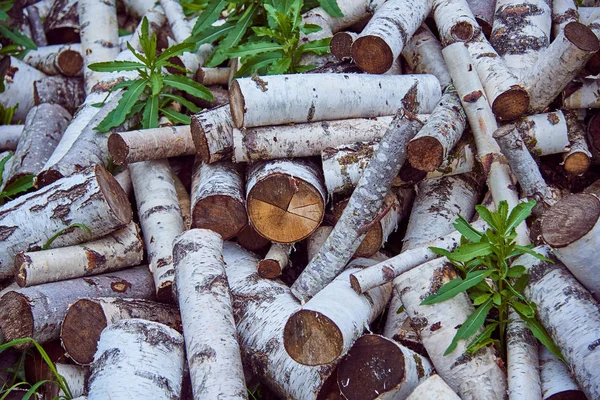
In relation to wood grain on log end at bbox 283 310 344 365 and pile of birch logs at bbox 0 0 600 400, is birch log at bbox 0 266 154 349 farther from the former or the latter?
wood grain on log end at bbox 283 310 344 365

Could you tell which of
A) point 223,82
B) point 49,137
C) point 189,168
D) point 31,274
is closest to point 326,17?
point 223,82

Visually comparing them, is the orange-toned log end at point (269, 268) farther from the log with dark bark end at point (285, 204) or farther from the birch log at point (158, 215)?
the birch log at point (158, 215)

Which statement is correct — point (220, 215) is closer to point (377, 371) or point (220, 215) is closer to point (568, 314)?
point (377, 371)

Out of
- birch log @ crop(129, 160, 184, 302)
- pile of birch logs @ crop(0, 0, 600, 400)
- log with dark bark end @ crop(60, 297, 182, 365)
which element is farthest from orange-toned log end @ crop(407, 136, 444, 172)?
log with dark bark end @ crop(60, 297, 182, 365)

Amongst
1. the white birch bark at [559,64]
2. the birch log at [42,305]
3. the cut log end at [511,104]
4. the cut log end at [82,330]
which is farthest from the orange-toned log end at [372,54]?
the cut log end at [82,330]

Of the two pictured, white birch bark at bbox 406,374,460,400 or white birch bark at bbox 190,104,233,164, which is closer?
white birch bark at bbox 406,374,460,400

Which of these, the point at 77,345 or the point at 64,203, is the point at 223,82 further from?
the point at 77,345

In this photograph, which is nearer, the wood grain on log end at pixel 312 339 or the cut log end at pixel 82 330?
the wood grain on log end at pixel 312 339
